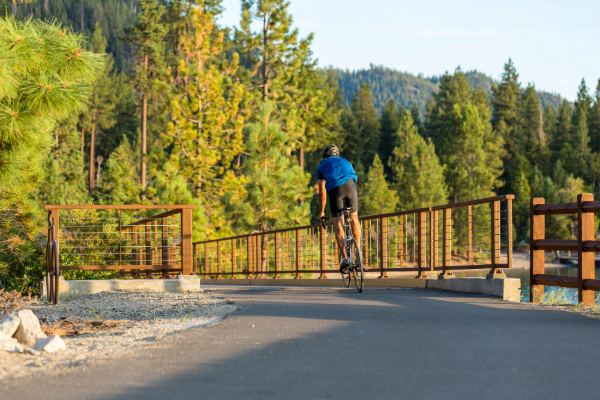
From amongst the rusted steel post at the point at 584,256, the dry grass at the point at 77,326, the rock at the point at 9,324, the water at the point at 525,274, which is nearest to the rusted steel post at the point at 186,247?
the dry grass at the point at 77,326

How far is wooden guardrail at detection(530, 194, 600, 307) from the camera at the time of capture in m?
7.23

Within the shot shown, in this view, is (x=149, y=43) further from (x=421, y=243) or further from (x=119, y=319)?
(x=119, y=319)

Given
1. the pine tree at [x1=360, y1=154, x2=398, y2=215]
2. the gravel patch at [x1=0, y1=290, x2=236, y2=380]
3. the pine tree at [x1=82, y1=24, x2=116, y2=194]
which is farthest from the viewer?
the pine tree at [x1=82, y1=24, x2=116, y2=194]

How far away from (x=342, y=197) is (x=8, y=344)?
196 inches

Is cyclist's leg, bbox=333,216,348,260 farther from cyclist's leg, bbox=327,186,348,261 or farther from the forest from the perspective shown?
the forest

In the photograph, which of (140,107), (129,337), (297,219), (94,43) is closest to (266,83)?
(297,219)

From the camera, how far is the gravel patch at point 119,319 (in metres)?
4.06

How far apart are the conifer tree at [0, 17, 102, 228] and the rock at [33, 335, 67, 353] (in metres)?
3.39

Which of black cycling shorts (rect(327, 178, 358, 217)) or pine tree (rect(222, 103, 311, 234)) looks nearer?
black cycling shorts (rect(327, 178, 358, 217))

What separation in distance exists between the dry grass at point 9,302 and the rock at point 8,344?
2.63 m

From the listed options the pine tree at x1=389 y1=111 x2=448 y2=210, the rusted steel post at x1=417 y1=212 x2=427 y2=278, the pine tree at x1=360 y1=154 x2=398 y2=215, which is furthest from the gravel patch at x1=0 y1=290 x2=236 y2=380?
the pine tree at x1=389 y1=111 x2=448 y2=210

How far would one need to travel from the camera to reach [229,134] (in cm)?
3391

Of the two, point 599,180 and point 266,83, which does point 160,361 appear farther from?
point 599,180

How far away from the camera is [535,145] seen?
85.8 meters
